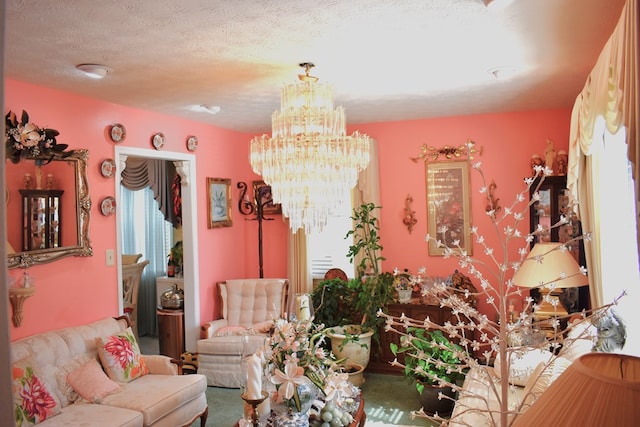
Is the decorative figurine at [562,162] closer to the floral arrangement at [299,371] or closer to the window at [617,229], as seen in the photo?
the window at [617,229]

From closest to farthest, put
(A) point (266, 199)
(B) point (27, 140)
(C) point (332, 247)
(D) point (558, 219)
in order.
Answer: (B) point (27, 140) < (D) point (558, 219) < (C) point (332, 247) < (A) point (266, 199)

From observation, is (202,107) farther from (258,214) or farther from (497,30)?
(497,30)

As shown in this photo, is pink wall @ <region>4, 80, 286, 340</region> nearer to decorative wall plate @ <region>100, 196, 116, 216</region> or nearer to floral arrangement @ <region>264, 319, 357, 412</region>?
decorative wall plate @ <region>100, 196, 116, 216</region>

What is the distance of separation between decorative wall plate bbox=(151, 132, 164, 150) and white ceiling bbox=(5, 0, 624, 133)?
465mm

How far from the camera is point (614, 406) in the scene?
0.80 metres

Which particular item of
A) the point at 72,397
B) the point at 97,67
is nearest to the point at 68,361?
the point at 72,397

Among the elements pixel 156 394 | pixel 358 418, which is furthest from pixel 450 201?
pixel 156 394

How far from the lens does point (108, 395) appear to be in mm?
3518

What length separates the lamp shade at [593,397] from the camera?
792 mm

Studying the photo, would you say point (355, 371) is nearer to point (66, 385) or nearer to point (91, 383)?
point (91, 383)

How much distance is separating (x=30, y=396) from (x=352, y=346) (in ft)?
9.03

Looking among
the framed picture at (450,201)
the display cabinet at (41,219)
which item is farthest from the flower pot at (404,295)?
the display cabinet at (41,219)

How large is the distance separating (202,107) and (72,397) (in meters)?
2.57

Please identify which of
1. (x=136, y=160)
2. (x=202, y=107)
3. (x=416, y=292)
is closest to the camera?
(x=202, y=107)
